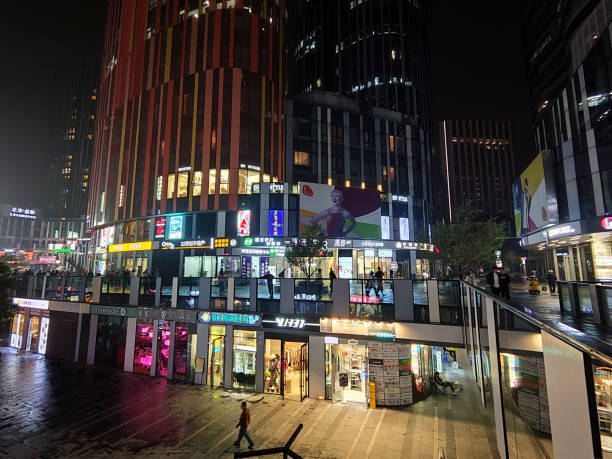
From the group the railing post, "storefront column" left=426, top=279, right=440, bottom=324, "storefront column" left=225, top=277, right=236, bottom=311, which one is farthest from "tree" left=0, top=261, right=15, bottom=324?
"storefront column" left=426, top=279, right=440, bottom=324

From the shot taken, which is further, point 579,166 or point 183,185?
point 183,185

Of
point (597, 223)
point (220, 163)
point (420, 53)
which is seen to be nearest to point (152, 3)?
point (220, 163)

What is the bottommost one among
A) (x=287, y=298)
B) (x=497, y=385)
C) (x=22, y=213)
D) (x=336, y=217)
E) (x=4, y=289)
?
(x=287, y=298)

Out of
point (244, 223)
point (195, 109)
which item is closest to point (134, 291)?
point (244, 223)

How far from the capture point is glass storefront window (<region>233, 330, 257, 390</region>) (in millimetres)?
20031

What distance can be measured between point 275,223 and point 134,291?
58.3ft

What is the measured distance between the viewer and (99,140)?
5338 centimetres

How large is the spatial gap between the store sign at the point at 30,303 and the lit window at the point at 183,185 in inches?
720

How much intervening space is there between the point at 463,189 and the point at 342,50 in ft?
300

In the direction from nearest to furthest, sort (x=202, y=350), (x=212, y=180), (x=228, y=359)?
(x=228, y=359)
(x=202, y=350)
(x=212, y=180)

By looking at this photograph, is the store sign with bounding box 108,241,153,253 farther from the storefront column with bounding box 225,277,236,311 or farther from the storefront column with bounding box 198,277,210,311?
the storefront column with bounding box 225,277,236,311

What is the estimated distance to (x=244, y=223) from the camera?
38969 millimetres

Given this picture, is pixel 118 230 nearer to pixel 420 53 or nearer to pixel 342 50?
pixel 342 50

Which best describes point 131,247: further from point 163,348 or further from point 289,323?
point 289,323
